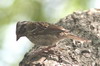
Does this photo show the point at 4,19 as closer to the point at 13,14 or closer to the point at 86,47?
the point at 13,14

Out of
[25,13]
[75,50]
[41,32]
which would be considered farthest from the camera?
[25,13]

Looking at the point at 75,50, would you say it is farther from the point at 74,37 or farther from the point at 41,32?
the point at 41,32

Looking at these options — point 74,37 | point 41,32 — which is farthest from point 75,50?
point 41,32

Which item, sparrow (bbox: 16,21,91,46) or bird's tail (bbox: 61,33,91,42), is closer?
bird's tail (bbox: 61,33,91,42)

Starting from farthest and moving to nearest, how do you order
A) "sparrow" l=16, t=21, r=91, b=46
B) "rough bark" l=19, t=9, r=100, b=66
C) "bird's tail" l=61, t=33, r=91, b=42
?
"sparrow" l=16, t=21, r=91, b=46, "bird's tail" l=61, t=33, r=91, b=42, "rough bark" l=19, t=9, r=100, b=66

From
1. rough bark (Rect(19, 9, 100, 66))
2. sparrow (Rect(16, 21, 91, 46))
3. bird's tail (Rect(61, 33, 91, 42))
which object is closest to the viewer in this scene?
rough bark (Rect(19, 9, 100, 66))

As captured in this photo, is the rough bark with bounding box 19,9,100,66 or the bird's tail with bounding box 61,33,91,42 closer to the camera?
the rough bark with bounding box 19,9,100,66

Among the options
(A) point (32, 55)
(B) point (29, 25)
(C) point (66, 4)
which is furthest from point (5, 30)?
(A) point (32, 55)
